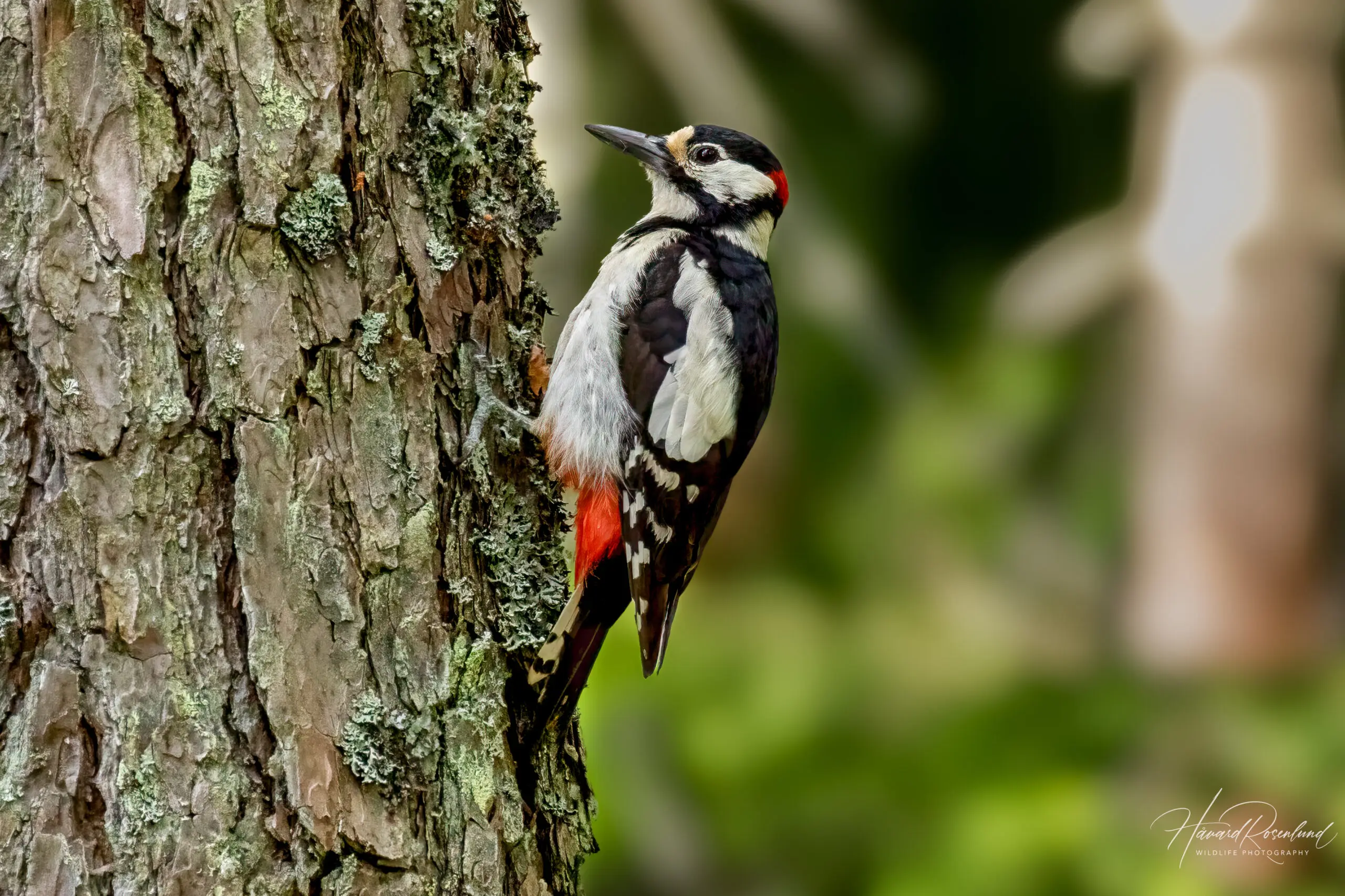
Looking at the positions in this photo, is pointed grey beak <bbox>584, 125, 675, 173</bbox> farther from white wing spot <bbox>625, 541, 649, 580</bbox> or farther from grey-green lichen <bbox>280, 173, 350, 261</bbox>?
grey-green lichen <bbox>280, 173, 350, 261</bbox>

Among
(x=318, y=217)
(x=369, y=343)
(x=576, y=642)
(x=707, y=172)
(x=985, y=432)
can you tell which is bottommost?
(x=576, y=642)

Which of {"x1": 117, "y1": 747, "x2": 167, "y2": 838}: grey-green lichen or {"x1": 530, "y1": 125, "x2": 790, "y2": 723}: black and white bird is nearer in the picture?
{"x1": 117, "y1": 747, "x2": 167, "y2": 838}: grey-green lichen

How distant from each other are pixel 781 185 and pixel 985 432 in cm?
147

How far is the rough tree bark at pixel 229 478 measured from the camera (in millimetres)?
1780

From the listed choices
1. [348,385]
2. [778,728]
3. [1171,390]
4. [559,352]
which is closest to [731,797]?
[778,728]

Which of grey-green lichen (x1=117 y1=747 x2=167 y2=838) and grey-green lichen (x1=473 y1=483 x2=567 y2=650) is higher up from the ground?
grey-green lichen (x1=473 y1=483 x2=567 y2=650)

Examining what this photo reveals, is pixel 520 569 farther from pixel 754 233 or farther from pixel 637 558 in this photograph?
pixel 754 233

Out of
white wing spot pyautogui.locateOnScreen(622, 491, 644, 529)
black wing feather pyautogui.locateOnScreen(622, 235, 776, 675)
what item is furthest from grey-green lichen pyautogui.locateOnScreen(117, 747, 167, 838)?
white wing spot pyautogui.locateOnScreen(622, 491, 644, 529)

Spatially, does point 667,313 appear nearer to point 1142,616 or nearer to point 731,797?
point 731,797

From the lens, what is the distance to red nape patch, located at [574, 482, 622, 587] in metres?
2.70

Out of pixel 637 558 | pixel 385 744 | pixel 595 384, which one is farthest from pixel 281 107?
pixel 637 558

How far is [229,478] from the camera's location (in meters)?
1.86

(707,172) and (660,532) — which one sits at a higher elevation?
(707,172)

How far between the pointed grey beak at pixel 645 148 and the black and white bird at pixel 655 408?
97 mm
